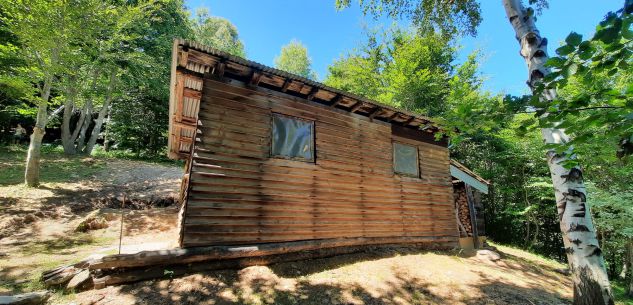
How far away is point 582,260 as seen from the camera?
4.25 m

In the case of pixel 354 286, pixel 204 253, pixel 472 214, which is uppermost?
pixel 472 214

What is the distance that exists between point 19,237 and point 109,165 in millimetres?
9763

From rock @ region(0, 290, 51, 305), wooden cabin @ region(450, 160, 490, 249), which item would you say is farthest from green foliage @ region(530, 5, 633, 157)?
wooden cabin @ region(450, 160, 490, 249)

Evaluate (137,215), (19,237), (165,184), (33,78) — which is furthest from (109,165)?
(19,237)

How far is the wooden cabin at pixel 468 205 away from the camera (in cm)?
1213

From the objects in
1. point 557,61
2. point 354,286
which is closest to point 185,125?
point 354,286

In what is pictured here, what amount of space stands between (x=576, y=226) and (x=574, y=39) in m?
3.51

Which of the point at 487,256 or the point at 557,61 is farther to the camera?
the point at 487,256

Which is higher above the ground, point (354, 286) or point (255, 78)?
point (255, 78)

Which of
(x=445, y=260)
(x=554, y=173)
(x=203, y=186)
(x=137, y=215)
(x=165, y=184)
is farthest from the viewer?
(x=165, y=184)

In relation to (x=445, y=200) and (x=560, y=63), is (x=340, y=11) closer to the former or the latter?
(x=445, y=200)

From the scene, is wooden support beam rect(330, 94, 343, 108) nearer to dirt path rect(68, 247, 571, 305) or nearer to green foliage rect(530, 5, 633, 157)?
dirt path rect(68, 247, 571, 305)

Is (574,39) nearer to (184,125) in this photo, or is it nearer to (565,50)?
(565,50)

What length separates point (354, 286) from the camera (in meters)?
5.95
